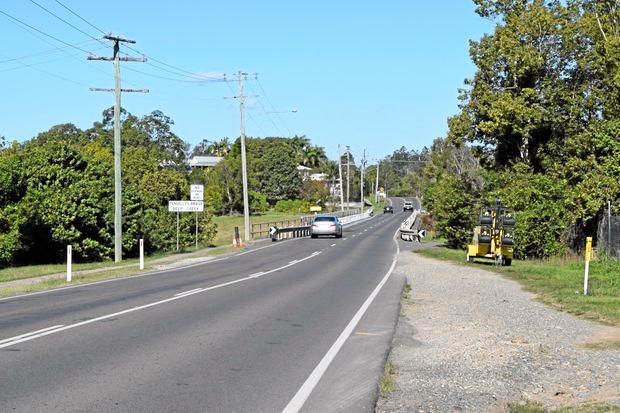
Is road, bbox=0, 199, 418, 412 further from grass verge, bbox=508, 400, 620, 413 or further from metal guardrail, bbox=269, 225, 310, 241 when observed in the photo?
metal guardrail, bbox=269, 225, 310, 241

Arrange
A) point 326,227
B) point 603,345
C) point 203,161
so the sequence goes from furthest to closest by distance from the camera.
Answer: point 203,161 → point 326,227 → point 603,345

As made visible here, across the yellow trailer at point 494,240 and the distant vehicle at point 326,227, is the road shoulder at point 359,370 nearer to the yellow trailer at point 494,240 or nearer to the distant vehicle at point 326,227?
the yellow trailer at point 494,240

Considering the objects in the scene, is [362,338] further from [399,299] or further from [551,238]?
[551,238]

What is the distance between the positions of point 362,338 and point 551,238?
22.6 m

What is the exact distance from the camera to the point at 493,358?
10.1 metres

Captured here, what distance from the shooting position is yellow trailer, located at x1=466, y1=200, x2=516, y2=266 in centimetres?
2894

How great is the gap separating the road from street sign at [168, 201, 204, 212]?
19463mm

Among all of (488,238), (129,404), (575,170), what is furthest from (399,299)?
(575,170)

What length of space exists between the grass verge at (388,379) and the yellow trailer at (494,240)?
64.2ft

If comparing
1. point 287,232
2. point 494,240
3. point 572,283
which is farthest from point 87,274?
point 287,232

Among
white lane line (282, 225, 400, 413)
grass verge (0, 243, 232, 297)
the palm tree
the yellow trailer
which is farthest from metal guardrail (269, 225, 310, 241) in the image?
the palm tree

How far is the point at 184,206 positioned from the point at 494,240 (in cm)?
1765

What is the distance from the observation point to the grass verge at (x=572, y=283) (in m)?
15.3

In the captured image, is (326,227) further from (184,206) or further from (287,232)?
(184,206)
